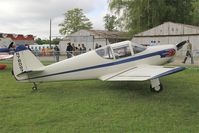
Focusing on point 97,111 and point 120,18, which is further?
point 120,18

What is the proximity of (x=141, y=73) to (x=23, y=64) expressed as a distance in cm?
404

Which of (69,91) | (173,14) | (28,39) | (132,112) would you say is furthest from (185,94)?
(173,14)

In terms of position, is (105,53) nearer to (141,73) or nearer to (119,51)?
(119,51)

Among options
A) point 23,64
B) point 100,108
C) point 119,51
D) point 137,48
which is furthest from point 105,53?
point 100,108

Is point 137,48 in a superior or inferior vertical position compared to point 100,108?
superior

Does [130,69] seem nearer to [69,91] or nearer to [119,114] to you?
[69,91]

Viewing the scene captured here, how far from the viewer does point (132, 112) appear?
26.7 feet

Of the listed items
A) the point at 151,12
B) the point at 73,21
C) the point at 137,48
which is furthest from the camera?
the point at 73,21

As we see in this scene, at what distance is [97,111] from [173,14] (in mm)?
42022

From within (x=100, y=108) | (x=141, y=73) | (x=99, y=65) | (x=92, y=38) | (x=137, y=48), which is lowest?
(x=100, y=108)

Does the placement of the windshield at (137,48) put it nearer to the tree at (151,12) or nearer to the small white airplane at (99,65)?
the small white airplane at (99,65)

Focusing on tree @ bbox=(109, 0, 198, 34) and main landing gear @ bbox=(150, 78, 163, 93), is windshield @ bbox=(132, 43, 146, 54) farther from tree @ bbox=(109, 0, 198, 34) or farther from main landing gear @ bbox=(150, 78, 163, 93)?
tree @ bbox=(109, 0, 198, 34)

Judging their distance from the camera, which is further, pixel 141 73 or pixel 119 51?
pixel 119 51

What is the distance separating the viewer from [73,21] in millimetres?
102812
